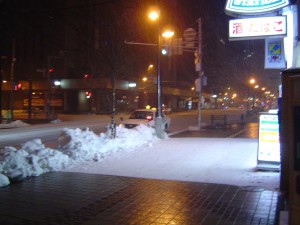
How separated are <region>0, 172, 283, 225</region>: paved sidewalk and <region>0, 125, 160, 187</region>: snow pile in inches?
18.7

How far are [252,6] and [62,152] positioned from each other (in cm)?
729

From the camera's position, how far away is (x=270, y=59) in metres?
11.7

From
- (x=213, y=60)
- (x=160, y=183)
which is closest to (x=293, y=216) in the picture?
(x=160, y=183)

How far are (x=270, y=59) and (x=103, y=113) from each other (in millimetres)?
48191

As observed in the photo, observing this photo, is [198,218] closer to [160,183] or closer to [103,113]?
[160,183]

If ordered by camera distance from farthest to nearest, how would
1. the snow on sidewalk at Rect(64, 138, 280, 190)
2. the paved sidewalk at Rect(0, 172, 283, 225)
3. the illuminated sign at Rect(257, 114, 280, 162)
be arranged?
the illuminated sign at Rect(257, 114, 280, 162) < the snow on sidewalk at Rect(64, 138, 280, 190) < the paved sidewalk at Rect(0, 172, 283, 225)

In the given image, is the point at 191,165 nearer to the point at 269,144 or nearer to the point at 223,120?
the point at 269,144

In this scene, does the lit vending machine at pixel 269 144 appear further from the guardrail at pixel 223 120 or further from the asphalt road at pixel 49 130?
the guardrail at pixel 223 120

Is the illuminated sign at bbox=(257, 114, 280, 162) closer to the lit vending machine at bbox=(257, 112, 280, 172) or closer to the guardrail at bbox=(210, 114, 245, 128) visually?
the lit vending machine at bbox=(257, 112, 280, 172)

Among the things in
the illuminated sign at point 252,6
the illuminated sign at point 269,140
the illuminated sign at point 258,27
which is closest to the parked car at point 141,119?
the illuminated sign at point 258,27

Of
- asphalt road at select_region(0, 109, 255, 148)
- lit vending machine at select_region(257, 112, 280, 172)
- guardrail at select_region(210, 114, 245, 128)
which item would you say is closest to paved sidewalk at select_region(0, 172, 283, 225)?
lit vending machine at select_region(257, 112, 280, 172)

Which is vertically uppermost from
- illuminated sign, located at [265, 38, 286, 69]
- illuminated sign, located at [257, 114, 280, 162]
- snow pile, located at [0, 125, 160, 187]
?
illuminated sign, located at [265, 38, 286, 69]

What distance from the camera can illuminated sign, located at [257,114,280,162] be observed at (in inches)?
396

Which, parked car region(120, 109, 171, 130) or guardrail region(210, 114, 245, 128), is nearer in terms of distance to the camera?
parked car region(120, 109, 171, 130)
